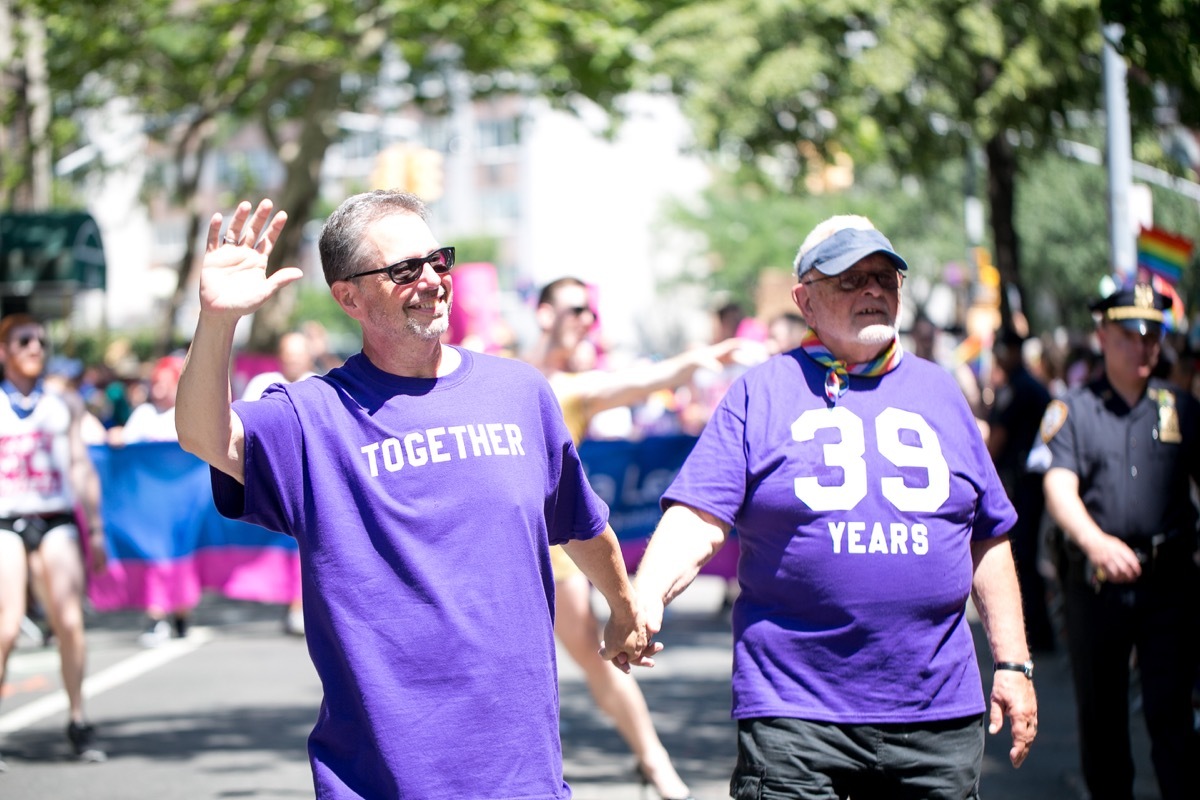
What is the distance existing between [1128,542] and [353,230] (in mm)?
3479

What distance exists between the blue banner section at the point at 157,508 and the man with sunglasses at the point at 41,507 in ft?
12.8

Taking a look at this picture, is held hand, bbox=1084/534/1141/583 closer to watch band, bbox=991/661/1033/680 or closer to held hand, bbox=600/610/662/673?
watch band, bbox=991/661/1033/680

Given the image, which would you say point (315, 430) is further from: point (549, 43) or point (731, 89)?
point (549, 43)

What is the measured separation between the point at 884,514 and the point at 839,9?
42.2 ft

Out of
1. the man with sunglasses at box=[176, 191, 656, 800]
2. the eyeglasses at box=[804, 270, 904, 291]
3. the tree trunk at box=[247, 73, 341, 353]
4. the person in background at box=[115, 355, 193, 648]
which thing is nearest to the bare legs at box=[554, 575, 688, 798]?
the eyeglasses at box=[804, 270, 904, 291]

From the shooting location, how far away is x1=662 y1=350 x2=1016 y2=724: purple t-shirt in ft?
13.3

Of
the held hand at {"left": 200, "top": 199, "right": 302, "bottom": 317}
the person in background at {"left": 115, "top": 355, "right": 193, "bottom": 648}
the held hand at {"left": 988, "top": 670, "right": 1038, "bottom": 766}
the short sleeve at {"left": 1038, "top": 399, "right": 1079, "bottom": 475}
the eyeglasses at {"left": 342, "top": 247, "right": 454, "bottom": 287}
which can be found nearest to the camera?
the held hand at {"left": 200, "top": 199, "right": 302, "bottom": 317}

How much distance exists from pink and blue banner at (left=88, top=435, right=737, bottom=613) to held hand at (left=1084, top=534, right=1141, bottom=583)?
646cm

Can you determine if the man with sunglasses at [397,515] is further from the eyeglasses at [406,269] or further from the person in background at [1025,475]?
the person in background at [1025,475]

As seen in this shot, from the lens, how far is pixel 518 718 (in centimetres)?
351

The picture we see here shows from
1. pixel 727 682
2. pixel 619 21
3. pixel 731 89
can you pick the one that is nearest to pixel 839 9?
pixel 731 89

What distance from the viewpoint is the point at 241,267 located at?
11.1 feet

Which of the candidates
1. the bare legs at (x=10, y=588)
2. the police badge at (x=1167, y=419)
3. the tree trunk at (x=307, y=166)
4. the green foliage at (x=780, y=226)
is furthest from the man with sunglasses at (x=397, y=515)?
the green foliage at (x=780, y=226)

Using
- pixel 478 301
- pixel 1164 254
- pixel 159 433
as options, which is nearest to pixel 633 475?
pixel 159 433
